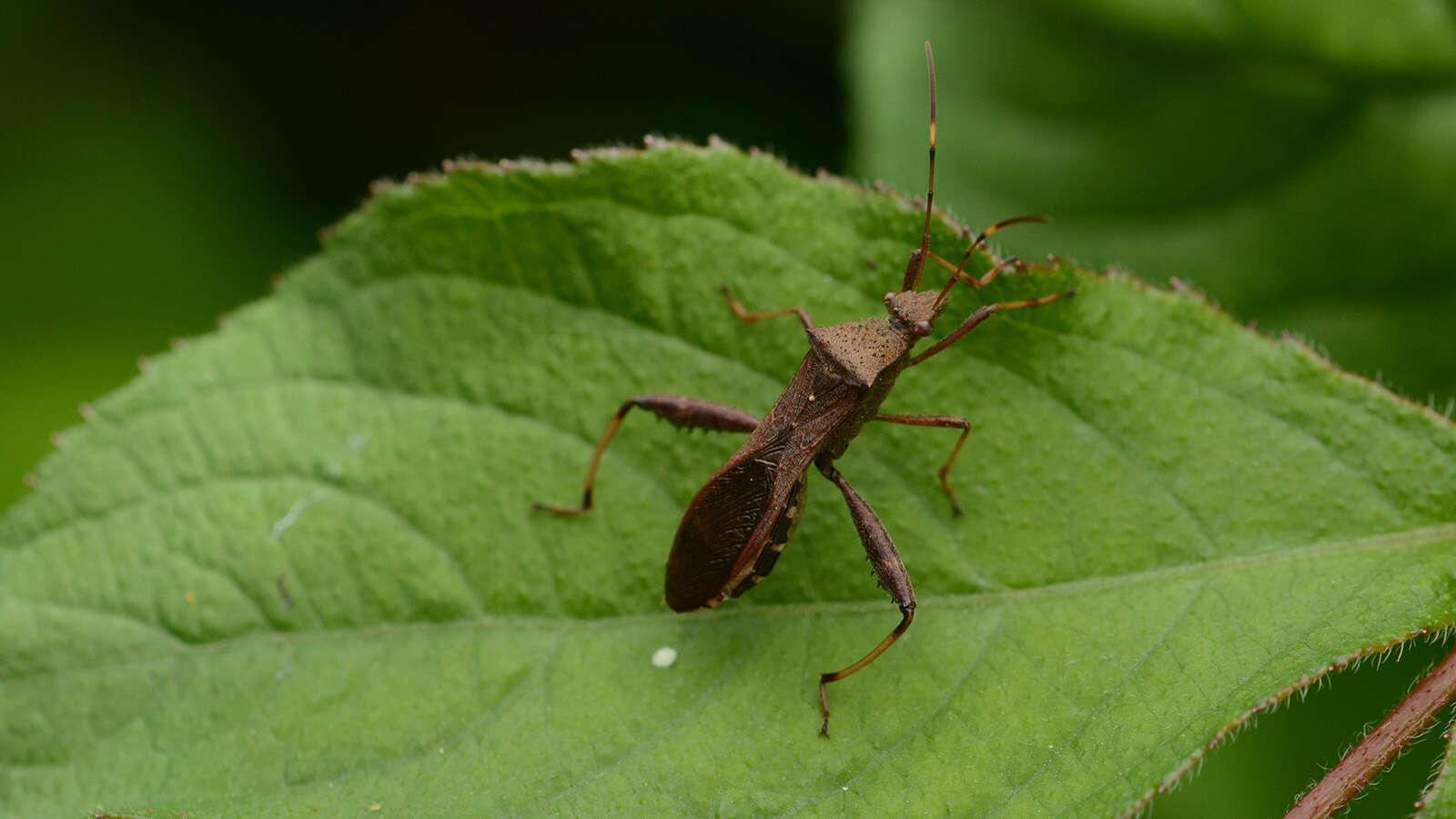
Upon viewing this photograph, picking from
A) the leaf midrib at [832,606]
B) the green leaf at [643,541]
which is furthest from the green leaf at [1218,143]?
the leaf midrib at [832,606]

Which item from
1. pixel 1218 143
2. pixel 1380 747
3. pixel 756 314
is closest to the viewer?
pixel 1380 747

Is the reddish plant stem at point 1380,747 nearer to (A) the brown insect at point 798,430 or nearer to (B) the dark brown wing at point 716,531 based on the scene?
(A) the brown insect at point 798,430

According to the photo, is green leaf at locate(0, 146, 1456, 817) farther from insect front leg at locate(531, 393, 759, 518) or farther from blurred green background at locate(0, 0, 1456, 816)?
blurred green background at locate(0, 0, 1456, 816)

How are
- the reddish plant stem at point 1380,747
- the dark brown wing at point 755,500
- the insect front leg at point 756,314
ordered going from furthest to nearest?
the insect front leg at point 756,314 < the dark brown wing at point 755,500 < the reddish plant stem at point 1380,747

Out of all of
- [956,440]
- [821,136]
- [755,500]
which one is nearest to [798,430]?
[755,500]

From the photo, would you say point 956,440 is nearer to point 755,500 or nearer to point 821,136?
point 755,500

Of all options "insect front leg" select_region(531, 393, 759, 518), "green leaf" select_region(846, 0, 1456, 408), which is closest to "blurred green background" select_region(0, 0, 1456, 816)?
"green leaf" select_region(846, 0, 1456, 408)
